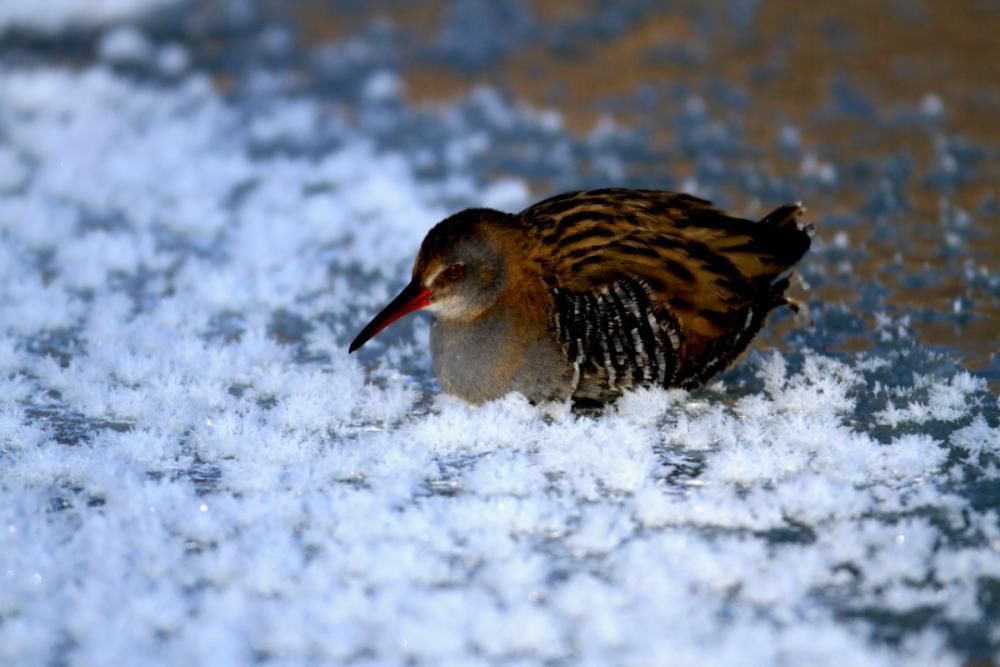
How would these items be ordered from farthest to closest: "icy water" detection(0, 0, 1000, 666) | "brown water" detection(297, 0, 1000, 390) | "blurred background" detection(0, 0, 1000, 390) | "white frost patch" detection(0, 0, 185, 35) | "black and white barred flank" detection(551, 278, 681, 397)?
"white frost patch" detection(0, 0, 185, 35), "brown water" detection(297, 0, 1000, 390), "blurred background" detection(0, 0, 1000, 390), "black and white barred flank" detection(551, 278, 681, 397), "icy water" detection(0, 0, 1000, 666)

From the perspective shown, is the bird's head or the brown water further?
the brown water

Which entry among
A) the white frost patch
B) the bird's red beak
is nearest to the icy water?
the white frost patch

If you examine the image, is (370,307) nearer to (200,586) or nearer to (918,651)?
(200,586)

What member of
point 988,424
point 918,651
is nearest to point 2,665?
point 918,651

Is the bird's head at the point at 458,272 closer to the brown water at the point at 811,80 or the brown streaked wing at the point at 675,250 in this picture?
the brown streaked wing at the point at 675,250

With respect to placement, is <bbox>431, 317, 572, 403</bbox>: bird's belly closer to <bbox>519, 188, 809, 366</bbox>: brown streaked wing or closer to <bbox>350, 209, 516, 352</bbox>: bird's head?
<bbox>350, 209, 516, 352</bbox>: bird's head

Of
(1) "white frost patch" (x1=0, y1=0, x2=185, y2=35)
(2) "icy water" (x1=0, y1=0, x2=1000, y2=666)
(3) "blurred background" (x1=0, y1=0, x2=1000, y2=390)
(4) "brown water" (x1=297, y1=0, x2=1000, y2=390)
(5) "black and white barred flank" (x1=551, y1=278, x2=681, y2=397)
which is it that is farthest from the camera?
(1) "white frost patch" (x1=0, y1=0, x2=185, y2=35)
